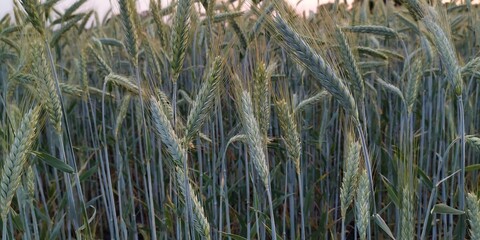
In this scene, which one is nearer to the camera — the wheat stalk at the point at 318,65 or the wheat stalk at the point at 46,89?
the wheat stalk at the point at 318,65

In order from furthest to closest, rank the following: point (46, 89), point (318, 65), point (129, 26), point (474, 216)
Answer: point (129, 26) < point (46, 89) < point (474, 216) < point (318, 65)

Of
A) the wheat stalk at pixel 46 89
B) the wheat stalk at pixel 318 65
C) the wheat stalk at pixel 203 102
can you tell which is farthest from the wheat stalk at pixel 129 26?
the wheat stalk at pixel 318 65

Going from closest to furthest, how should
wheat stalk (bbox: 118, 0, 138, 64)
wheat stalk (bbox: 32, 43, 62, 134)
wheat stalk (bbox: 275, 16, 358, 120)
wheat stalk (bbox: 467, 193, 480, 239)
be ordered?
wheat stalk (bbox: 275, 16, 358, 120) < wheat stalk (bbox: 467, 193, 480, 239) < wheat stalk (bbox: 32, 43, 62, 134) < wheat stalk (bbox: 118, 0, 138, 64)

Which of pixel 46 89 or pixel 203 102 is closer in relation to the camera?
pixel 203 102

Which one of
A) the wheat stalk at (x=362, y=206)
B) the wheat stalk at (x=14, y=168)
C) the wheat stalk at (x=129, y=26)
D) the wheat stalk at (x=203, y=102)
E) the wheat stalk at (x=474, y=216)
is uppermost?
the wheat stalk at (x=129, y=26)

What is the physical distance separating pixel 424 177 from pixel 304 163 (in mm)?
1078

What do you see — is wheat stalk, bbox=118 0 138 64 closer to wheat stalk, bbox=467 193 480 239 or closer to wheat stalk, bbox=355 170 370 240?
wheat stalk, bbox=355 170 370 240

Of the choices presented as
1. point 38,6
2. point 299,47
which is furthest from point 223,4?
point 299,47

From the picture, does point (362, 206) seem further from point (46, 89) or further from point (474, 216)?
point (46, 89)

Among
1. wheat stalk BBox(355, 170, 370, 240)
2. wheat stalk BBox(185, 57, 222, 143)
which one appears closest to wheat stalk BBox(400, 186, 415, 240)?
wheat stalk BBox(355, 170, 370, 240)

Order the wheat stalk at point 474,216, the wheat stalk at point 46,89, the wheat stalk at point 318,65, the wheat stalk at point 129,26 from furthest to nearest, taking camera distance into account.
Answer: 1. the wheat stalk at point 129,26
2. the wheat stalk at point 46,89
3. the wheat stalk at point 474,216
4. the wheat stalk at point 318,65

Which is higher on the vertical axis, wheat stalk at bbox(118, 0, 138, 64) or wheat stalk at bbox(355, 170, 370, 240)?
wheat stalk at bbox(118, 0, 138, 64)

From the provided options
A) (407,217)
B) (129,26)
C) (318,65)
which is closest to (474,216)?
(407,217)

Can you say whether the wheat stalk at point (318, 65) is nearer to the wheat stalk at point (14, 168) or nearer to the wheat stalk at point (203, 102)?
the wheat stalk at point (203, 102)
